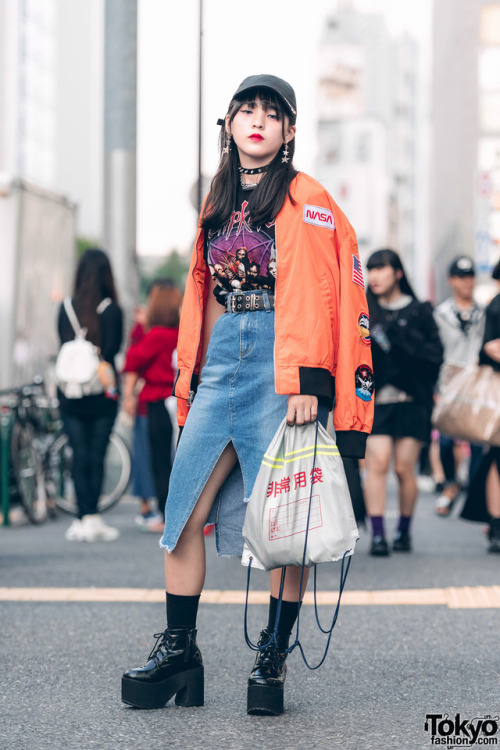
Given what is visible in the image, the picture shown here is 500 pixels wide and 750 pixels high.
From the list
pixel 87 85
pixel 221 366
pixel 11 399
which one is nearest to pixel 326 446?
pixel 221 366

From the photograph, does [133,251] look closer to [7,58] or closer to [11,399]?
[11,399]

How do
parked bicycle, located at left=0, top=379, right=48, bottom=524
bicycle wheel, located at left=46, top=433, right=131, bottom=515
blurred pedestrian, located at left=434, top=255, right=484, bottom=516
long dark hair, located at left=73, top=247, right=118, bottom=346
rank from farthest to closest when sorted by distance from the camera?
bicycle wheel, located at left=46, top=433, right=131, bottom=515, blurred pedestrian, located at left=434, top=255, right=484, bottom=516, parked bicycle, located at left=0, top=379, right=48, bottom=524, long dark hair, located at left=73, top=247, right=118, bottom=346

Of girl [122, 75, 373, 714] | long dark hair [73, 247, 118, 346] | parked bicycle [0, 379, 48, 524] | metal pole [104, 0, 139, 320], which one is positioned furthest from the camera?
metal pole [104, 0, 139, 320]

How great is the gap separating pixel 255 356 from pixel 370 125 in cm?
9267

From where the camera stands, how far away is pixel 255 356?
3.42m

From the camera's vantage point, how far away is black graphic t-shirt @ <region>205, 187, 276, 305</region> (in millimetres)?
3418

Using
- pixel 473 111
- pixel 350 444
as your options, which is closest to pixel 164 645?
pixel 350 444

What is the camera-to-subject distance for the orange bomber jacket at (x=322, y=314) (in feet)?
10.8

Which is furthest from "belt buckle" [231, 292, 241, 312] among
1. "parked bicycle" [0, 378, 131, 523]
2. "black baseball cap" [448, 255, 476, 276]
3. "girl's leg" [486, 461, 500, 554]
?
"black baseball cap" [448, 255, 476, 276]

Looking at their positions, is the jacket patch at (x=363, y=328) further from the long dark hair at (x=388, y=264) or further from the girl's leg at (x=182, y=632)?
the long dark hair at (x=388, y=264)

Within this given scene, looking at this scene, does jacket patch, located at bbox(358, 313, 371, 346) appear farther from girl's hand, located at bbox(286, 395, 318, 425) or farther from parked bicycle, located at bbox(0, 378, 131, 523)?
parked bicycle, located at bbox(0, 378, 131, 523)

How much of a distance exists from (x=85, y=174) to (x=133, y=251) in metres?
103

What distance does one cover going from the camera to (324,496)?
3.22 m

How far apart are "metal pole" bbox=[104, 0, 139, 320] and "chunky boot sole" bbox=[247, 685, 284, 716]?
25.8ft
